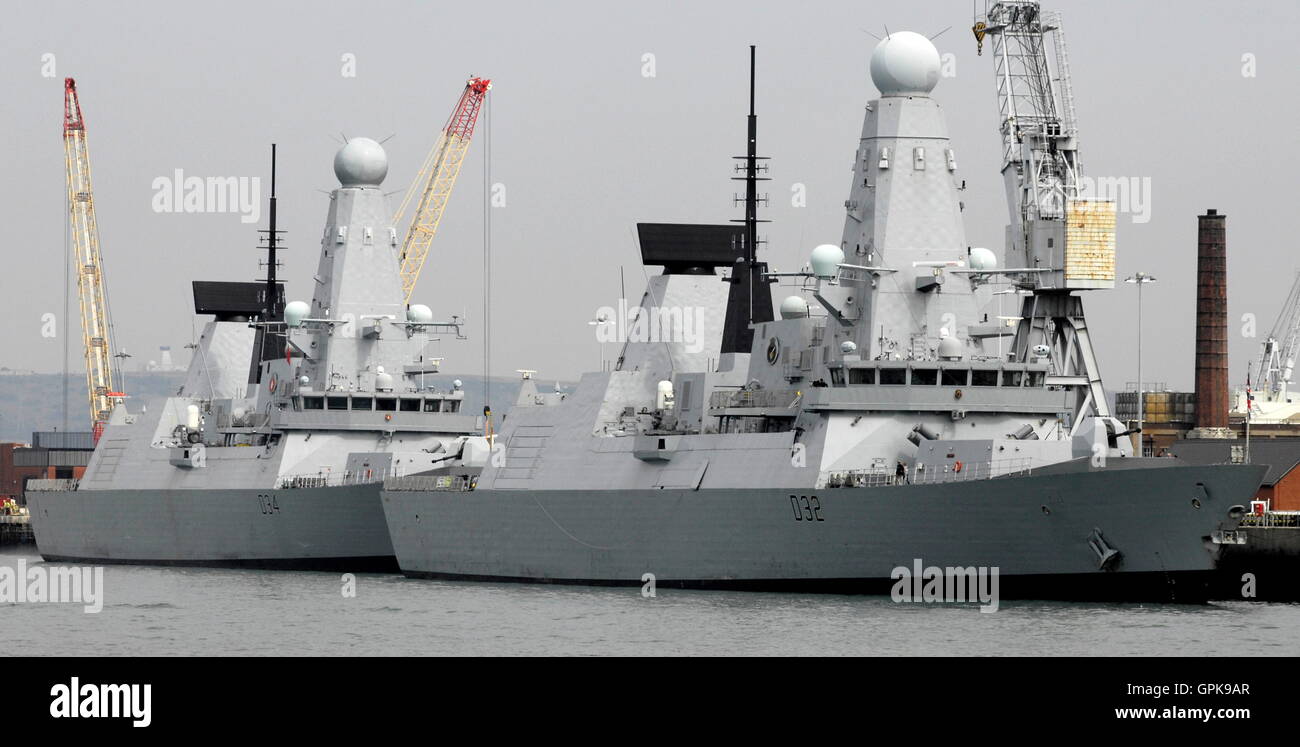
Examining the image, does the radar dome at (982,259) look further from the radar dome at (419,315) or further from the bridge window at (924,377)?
the radar dome at (419,315)

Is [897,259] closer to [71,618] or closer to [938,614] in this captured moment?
[938,614]

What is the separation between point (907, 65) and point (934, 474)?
9.52m

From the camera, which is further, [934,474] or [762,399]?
[762,399]

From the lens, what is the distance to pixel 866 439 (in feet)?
143

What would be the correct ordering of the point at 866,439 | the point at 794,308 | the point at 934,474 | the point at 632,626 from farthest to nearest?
the point at 794,308, the point at 866,439, the point at 934,474, the point at 632,626

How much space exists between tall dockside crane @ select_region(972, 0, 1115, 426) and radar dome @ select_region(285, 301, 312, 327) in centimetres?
2192

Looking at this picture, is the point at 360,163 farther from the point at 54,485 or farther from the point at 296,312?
the point at 54,485

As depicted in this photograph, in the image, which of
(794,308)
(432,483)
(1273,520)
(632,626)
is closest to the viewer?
(632,626)

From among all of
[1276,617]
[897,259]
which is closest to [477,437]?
[897,259]

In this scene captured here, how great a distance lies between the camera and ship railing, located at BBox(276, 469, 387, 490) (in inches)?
2335

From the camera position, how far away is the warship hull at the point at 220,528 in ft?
197

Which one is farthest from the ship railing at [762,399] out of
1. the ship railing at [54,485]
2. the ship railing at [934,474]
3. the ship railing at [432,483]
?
the ship railing at [54,485]

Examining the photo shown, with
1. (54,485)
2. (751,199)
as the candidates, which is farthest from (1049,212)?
A: (54,485)
